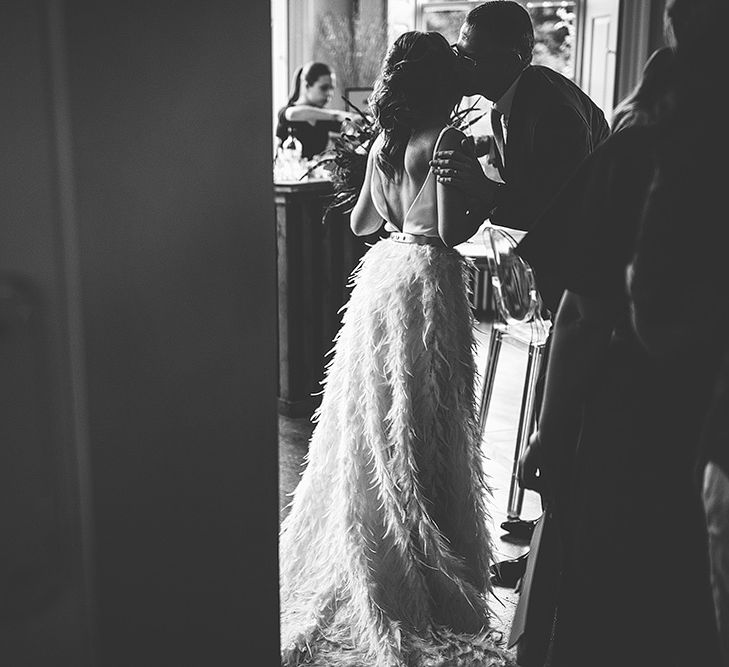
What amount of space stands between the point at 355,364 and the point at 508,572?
0.82 m

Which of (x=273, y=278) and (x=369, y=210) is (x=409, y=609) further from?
(x=273, y=278)

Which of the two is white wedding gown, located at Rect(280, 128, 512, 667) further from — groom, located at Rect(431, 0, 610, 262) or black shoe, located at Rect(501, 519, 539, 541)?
black shoe, located at Rect(501, 519, 539, 541)

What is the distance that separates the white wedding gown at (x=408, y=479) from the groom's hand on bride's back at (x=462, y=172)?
2.1 inches

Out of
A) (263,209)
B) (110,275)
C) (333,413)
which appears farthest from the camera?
(333,413)

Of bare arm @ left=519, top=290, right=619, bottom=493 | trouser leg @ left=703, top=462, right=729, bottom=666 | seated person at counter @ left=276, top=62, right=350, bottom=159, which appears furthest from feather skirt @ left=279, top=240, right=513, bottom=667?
seated person at counter @ left=276, top=62, right=350, bottom=159

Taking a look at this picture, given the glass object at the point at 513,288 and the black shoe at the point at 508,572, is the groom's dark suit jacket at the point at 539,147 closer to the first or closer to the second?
the glass object at the point at 513,288

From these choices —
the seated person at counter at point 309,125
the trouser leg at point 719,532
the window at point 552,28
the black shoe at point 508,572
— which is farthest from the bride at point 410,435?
the window at point 552,28

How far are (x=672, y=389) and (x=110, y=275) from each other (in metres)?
0.85

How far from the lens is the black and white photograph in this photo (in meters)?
0.88

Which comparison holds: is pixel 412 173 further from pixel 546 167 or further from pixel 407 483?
pixel 407 483

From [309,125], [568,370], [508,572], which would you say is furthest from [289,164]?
[568,370]

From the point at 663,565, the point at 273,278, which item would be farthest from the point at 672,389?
the point at 273,278

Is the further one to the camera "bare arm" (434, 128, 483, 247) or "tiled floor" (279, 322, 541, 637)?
"tiled floor" (279, 322, 541, 637)

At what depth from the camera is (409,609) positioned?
7.59ft
